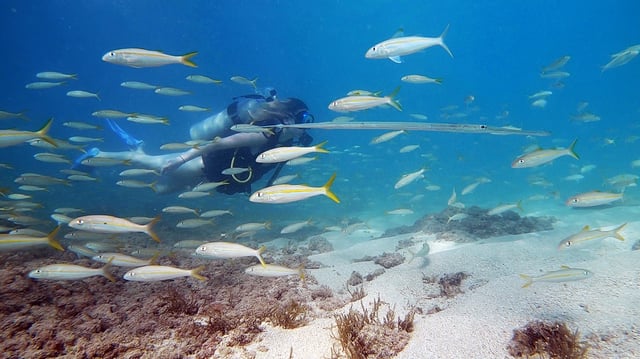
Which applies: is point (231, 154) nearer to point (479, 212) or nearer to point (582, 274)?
point (582, 274)

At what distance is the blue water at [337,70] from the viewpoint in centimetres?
3600

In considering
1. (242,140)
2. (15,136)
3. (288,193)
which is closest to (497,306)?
(288,193)

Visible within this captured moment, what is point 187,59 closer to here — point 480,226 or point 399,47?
point 399,47

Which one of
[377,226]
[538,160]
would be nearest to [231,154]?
[538,160]

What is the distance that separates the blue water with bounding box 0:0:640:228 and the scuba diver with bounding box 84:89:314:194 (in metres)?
11.3

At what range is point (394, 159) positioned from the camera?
258 ft

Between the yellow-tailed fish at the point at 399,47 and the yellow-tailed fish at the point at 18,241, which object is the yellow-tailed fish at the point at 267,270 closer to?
the yellow-tailed fish at the point at 18,241

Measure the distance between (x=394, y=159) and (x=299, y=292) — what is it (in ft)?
248

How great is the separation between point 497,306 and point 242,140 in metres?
6.64

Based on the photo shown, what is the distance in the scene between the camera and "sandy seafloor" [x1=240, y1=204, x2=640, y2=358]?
3016 mm

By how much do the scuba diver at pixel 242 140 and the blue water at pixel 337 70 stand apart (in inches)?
446

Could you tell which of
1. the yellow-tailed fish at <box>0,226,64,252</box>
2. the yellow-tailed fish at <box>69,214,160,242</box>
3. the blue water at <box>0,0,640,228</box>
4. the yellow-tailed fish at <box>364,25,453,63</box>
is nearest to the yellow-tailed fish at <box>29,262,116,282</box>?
the yellow-tailed fish at <box>0,226,64,252</box>

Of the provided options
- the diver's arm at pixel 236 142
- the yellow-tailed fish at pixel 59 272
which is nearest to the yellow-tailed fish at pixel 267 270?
the yellow-tailed fish at pixel 59 272

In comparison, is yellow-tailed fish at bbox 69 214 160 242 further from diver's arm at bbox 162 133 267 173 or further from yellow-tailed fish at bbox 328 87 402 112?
diver's arm at bbox 162 133 267 173
